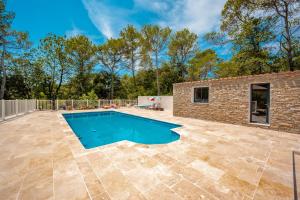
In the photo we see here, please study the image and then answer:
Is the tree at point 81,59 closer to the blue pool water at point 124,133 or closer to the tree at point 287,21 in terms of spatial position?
the blue pool water at point 124,133

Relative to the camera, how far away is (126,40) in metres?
18.8

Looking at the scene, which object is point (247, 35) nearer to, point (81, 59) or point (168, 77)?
point (168, 77)

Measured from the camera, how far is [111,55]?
19719 mm

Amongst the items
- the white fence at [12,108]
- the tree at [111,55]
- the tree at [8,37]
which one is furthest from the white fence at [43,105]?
the tree at [111,55]

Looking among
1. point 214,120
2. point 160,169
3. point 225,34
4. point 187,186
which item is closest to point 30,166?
point 160,169

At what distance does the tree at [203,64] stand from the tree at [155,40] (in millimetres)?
4956

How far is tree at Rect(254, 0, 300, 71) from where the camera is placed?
8.65 metres

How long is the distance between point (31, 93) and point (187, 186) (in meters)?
23.3

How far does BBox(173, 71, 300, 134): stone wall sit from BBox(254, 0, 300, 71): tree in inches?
262

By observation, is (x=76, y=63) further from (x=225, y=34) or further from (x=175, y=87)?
(x=225, y=34)

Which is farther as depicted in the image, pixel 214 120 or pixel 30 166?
pixel 214 120

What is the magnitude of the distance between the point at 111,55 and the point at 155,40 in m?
7.06

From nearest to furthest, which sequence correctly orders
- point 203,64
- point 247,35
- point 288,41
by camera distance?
point 288,41 < point 247,35 < point 203,64

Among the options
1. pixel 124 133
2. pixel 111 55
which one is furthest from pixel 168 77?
pixel 124 133
